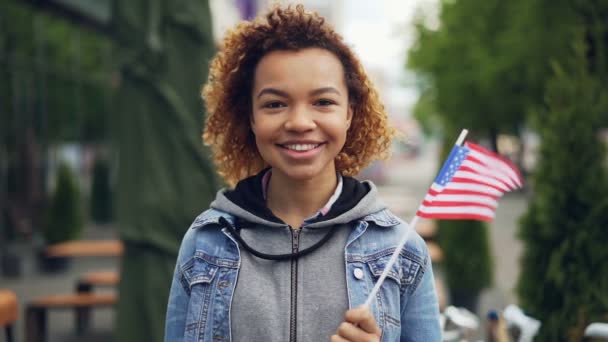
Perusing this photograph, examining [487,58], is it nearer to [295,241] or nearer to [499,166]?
[499,166]

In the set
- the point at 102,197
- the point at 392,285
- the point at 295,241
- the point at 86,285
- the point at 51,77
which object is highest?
the point at 51,77

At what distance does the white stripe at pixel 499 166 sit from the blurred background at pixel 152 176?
232 mm

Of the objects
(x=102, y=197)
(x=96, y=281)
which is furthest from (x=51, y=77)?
(x=96, y=281)

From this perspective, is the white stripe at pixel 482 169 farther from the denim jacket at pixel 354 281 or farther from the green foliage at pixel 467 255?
the green foliage at pixel 467 255

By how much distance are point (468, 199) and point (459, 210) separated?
0.04 meters

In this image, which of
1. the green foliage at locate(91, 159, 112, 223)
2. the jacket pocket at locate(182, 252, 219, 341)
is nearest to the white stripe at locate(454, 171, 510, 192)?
the jacket pocket at locate(182, 252, 219, 341)

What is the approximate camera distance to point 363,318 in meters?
1.63

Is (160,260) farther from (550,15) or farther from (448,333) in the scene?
(550,15)

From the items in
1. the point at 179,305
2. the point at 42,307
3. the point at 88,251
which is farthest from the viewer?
the point at 88,251

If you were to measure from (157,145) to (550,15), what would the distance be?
16254 millimetres

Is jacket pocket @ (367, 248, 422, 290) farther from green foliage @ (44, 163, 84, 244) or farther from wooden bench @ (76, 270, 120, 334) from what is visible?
green foliage @ (44, 163, 84, 244)

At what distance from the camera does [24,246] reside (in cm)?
1266

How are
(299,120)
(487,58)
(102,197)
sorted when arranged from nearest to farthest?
(299,120) < (102,197) < (487,58)

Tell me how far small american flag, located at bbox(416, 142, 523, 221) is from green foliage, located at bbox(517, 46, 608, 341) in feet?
7.00
